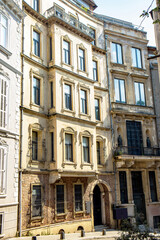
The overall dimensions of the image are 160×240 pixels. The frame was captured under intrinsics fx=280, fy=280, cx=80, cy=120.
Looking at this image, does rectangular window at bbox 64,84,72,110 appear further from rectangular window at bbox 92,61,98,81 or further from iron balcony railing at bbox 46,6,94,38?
iron balcony railing at bbox 46,6,94,38

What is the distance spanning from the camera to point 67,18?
23.2 metres

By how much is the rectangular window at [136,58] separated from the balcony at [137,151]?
8910 millimetres

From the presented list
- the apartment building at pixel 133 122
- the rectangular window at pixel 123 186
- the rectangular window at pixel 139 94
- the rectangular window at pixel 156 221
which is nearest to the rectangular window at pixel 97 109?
the apartment building at pixel 133 122

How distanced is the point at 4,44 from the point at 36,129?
5.94m

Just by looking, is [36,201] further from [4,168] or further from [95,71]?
[95,71]

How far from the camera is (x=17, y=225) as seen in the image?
16.5 m

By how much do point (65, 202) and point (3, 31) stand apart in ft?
39.7

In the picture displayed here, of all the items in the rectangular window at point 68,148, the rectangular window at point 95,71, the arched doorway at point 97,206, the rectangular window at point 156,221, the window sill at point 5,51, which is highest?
the rectangular window at point 95,71

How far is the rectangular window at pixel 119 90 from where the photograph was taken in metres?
27.3

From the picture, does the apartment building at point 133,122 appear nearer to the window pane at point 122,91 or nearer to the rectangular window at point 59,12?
the window pane at point 122,91

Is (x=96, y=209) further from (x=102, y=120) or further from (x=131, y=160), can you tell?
(x=102, y=120)

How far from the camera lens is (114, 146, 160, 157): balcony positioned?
25.2 m

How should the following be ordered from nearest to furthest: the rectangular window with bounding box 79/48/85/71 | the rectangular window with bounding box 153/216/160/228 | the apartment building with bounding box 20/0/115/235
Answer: the apartment building with bounding box 20/0/115/235 → the rectangular window with bounding box 79/48/85/71 → the rectangular window with bounding box 153/216/160/228

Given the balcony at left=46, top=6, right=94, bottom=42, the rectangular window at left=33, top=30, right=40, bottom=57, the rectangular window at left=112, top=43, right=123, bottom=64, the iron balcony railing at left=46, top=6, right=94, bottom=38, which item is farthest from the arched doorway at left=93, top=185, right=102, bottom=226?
the iron balcony railing at left=46, top=6, right=94, bottom=38
